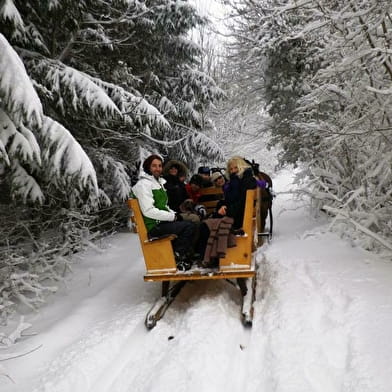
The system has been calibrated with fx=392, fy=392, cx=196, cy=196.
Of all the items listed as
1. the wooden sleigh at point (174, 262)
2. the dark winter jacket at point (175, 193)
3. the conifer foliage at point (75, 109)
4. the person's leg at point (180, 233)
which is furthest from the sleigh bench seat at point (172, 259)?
the dark winter jacket at point (175, 193)

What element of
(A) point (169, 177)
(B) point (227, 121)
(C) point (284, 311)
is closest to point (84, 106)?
(A) point (169, 177)

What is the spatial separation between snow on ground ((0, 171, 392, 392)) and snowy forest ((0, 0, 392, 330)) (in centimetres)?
64

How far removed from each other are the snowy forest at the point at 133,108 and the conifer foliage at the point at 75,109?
2cm

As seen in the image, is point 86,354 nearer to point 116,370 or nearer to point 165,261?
point 116,370

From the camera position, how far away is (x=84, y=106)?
537 cm

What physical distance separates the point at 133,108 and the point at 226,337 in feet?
13.4

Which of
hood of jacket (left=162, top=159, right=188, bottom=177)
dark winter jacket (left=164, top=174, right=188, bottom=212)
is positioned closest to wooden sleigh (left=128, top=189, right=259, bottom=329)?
dark winter jacket (left=164, top=174, right=188, bottom=212)

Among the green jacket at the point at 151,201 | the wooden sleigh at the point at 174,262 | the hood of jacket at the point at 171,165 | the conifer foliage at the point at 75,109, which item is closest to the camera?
the conifer foliage at the point at 75,109

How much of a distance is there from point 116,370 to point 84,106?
351 centimetres

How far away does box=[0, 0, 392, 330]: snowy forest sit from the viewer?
3.81 meters

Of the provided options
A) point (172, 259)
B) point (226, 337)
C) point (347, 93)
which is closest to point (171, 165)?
point (172, 259)

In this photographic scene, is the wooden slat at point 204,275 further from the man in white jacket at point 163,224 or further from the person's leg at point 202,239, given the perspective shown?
the person's leg at point 202,239

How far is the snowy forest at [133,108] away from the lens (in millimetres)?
3812

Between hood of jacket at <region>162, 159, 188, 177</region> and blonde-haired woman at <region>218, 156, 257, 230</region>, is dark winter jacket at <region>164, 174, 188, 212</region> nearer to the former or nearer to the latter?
hood of jacket at <region>162, 159, 188, 177</region>
